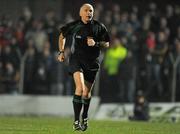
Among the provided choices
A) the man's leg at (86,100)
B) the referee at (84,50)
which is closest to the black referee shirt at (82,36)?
the referee at (84,50)

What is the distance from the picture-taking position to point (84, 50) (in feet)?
48.6

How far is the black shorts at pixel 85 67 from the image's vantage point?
14719 millimetres

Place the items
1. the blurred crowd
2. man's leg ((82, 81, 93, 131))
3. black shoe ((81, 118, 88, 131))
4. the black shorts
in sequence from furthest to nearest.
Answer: the blurred crowd
man's leg ((82, 81, 93, 131))
the black shorts
black shoe ((81, 118, 88, 131))

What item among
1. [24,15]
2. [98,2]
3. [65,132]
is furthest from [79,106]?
[98,2]

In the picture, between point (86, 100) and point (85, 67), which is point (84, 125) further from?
point (85, 67)

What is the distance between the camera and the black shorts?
579 inches

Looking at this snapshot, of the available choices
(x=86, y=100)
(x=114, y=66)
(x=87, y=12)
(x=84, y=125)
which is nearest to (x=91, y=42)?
(x=87, y=12)

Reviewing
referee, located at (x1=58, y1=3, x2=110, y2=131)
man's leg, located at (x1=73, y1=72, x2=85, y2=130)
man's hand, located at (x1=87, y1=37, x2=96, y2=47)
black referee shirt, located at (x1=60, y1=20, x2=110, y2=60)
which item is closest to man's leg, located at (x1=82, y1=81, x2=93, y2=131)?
referee, located at (x1=58, y1=3, x2=110, y2=131)

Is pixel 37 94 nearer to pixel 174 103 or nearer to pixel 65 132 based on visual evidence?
pixel 174 103

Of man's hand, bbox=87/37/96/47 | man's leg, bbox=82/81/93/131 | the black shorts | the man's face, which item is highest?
the man's face

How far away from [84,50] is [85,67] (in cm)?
35

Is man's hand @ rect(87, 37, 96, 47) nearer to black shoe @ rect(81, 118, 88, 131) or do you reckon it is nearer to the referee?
the referee

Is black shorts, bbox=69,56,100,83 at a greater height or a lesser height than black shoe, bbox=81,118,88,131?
greater

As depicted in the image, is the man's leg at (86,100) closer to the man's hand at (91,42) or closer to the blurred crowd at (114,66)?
the man's hand at (91,42)
